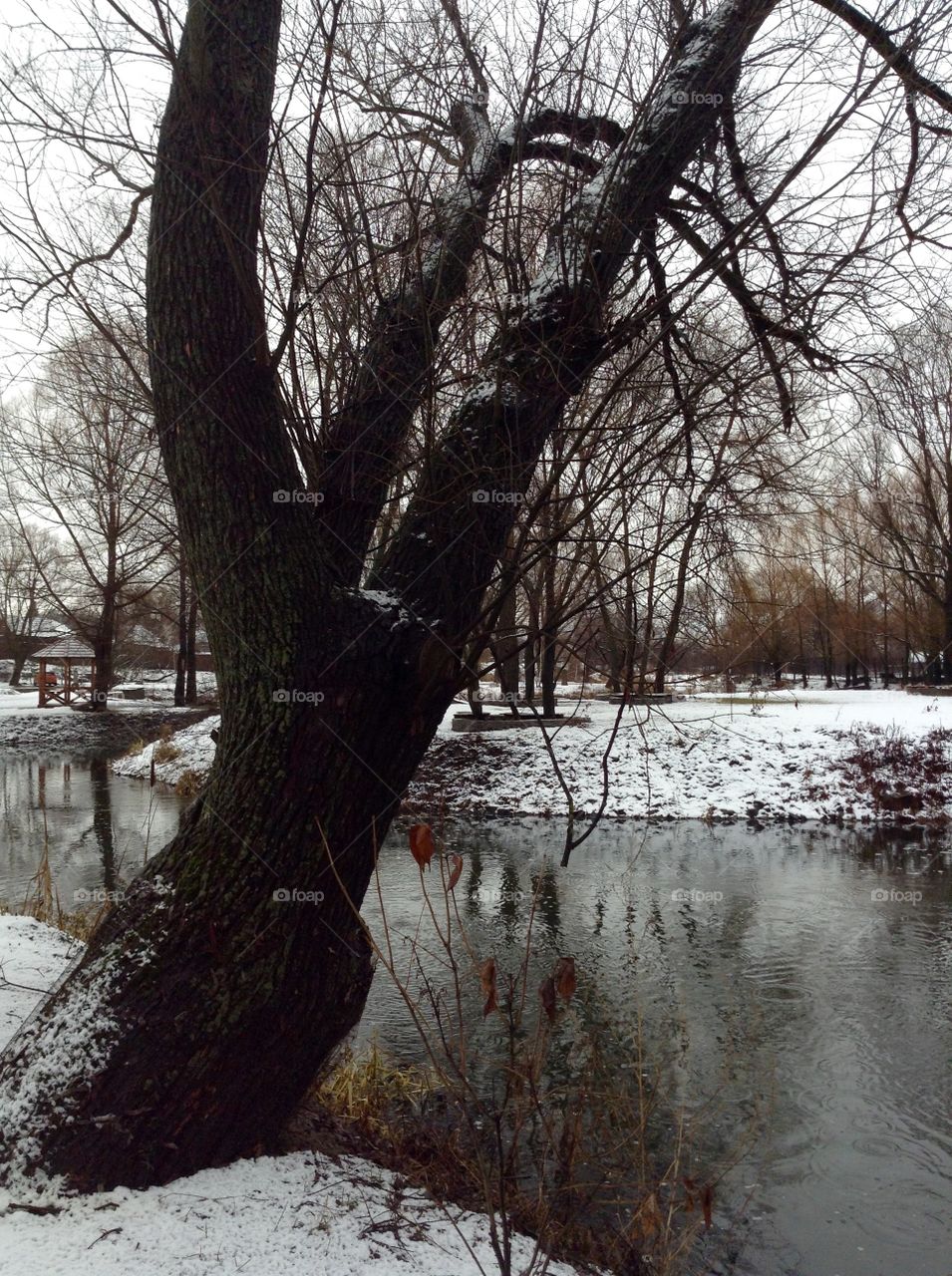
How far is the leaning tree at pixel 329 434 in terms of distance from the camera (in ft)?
10.1

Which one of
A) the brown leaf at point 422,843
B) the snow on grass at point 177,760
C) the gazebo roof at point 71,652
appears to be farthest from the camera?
the gazebo roof at point 71,652

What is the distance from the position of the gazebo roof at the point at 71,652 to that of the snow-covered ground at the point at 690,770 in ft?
57.3

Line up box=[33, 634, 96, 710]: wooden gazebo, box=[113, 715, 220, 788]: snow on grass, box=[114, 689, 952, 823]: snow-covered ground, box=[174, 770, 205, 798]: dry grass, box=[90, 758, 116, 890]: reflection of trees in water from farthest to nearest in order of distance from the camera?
box=[33, 634, 96, 710]: wooden gazebo
box=[113, 715, 220, 788]: snow on grass
box=[174, 770, 205, 798]: dry grass
box=[114, 689, 952, 823]: snow-covered ground
box=[90, 758, 116, 890]: reflection of trees in water

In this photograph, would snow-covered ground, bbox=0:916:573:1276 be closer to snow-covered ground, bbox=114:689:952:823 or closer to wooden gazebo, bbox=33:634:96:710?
snow-covered ground, bbox=114:689:952:823

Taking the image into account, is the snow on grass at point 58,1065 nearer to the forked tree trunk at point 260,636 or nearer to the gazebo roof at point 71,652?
the forked tree trunk at point 260,636

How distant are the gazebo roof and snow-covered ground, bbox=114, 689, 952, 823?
17.5 metres

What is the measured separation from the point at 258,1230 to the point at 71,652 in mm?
36750

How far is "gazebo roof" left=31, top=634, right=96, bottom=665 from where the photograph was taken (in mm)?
35334

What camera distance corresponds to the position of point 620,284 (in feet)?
11.9

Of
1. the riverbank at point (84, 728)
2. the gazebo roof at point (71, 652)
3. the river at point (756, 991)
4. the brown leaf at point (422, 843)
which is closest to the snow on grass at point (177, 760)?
Answer: the riverbank at point (84, 728)

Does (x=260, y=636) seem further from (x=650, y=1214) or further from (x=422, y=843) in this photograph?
(x=650, y=1214)

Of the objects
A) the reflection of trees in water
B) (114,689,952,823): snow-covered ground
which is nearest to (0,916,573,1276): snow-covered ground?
the reflection of trees in water

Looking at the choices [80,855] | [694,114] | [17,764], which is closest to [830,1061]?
[694,114]

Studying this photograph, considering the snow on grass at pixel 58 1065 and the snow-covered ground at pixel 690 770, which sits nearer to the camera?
the snow on grass at pixel 58 1065
